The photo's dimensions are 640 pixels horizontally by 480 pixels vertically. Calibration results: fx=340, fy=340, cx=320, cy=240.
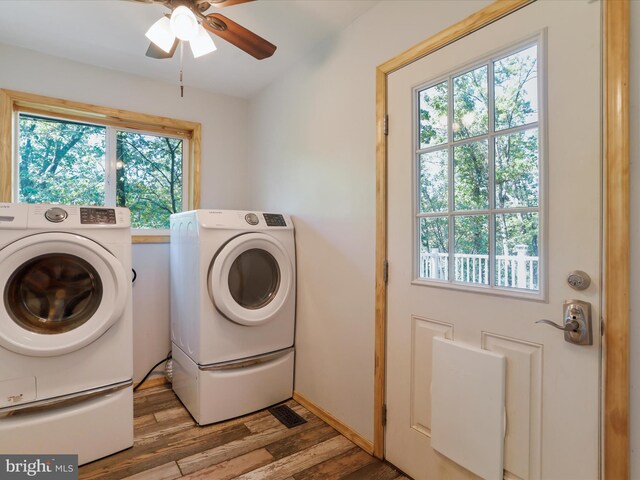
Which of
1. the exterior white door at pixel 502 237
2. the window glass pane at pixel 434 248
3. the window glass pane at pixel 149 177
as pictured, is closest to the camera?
the exterior white door at pixel 502 237

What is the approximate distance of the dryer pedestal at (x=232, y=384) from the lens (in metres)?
2.00

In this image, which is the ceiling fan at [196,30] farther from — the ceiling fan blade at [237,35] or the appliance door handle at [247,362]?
the appliance door handle at [247,362]

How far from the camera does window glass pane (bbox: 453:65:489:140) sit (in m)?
1.32

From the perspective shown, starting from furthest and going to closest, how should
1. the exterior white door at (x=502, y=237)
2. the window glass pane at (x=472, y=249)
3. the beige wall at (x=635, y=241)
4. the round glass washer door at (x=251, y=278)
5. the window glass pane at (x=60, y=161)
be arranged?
1. the window glass pane at (x=60, y=161)
2. the round glass washer door at (x=251, y=278)
3. the window glass pane at (x=472, y=249)
4. the exterior white door at (x=502, y=237)
5. the beige wall at (x=635, y=241)

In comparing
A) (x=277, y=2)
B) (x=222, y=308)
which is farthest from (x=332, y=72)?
(x=222, y=308)

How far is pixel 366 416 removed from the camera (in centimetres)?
181

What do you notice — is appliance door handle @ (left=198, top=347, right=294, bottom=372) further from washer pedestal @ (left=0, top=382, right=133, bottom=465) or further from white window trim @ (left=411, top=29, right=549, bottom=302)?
white window trim @ (left=411, top=29, right=549, bottom=302)

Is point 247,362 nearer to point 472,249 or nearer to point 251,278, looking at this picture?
point 251,278

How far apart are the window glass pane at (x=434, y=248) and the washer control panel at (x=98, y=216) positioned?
152 centimetres

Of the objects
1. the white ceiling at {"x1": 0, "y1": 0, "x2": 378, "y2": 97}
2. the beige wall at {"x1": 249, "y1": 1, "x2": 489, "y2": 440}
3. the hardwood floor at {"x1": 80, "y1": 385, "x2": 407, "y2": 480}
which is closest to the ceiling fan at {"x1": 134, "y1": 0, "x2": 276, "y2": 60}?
the white ceiling at {"x1": 0, "y1": 0, "x2": 378, "y2": 97}

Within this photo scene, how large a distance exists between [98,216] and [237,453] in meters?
1.40

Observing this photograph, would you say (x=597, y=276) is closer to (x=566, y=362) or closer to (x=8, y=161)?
(x=566, y=362)

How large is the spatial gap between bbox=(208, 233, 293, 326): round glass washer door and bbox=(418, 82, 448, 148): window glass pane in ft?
3.69

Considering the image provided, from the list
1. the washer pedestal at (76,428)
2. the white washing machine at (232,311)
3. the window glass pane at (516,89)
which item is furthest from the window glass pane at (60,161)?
the window glass pane at (516,89)
